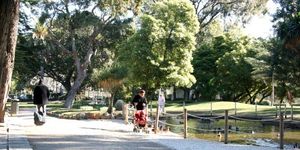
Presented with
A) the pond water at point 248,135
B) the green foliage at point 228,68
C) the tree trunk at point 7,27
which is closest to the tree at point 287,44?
the pond water at point 248,135

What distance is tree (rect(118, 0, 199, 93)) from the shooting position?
111 ft

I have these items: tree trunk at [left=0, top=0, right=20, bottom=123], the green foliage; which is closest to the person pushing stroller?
tree trunk at [left=0, top=0, right=20, bottom=123]

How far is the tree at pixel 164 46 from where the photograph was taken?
111 ft

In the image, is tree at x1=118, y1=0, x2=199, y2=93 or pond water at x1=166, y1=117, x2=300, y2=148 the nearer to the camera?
pond water at x1=166, y1=117, x2=300, y2=148

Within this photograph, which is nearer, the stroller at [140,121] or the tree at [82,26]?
the stroller at [140,121]

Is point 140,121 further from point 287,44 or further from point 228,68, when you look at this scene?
point 228,68

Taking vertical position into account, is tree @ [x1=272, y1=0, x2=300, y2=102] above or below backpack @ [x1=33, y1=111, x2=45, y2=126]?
above

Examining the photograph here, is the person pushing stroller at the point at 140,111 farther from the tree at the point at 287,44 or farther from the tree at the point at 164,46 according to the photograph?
the tree at the point at 287,44

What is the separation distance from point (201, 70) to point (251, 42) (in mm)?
6376

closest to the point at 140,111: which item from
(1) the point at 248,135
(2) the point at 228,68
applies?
(1) the point at 248,135

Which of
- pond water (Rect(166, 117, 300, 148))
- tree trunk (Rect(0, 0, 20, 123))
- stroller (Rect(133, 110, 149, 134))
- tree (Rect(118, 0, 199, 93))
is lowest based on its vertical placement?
pond water (Rect(166, 117, 300, 148))

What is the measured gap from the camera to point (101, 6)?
3953 centimetres

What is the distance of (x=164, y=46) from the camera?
34.3 metres

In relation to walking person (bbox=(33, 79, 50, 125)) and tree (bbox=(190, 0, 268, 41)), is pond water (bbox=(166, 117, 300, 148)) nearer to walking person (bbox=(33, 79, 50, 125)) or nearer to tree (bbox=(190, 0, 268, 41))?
walking person (bbox=(33, 79, 50, 125))
